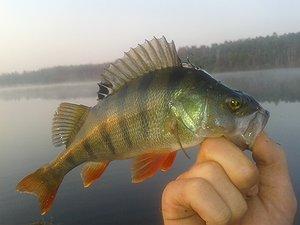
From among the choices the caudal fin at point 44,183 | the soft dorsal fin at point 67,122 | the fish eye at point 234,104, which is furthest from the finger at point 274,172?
the caudal fin at point 44,183

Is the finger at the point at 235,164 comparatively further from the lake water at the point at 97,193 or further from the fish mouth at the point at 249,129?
the lake water at the point at 97,193

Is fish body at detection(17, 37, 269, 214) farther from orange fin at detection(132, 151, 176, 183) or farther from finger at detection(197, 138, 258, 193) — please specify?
finger at detection(197, 138, 258, 193)

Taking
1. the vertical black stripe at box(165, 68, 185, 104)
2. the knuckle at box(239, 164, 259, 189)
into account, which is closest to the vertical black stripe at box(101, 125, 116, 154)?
the vertical black stripe at box(165, 68, 185, 104)

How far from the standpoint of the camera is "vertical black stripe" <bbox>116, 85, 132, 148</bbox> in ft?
9.48

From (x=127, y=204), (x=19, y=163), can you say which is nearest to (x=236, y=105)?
(x=127, y=204)

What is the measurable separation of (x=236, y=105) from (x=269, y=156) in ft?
1.41

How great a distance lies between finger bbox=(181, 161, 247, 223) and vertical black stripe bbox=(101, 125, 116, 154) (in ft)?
2.82

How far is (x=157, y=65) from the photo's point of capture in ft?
9.55

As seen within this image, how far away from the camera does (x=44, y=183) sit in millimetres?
3357

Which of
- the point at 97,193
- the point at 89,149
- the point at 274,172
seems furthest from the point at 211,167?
the point at 97,193

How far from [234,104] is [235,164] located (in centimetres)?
55

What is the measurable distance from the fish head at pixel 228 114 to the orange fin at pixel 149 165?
1.14 ft

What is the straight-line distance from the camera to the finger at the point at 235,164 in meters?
2.30

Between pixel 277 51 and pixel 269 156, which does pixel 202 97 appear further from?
pixel 277 51
